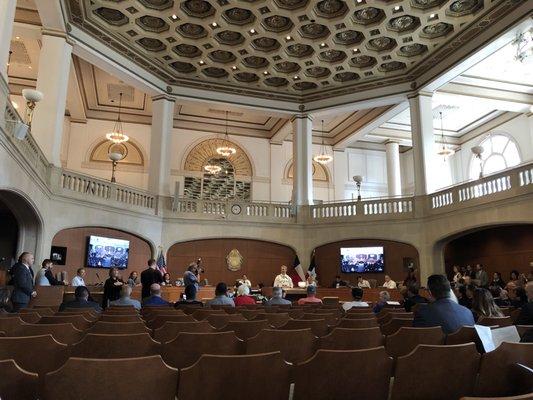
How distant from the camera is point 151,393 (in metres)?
1.90

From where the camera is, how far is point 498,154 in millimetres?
19172

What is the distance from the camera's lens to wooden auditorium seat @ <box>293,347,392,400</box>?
7.02 ft

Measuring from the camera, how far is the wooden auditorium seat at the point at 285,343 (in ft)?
10.2

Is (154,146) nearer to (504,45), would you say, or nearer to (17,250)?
(17,250)

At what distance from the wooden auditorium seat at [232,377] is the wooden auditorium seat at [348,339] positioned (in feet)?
4.60

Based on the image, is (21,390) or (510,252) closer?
(21,390)

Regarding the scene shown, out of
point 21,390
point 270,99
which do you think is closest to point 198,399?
point 21,390

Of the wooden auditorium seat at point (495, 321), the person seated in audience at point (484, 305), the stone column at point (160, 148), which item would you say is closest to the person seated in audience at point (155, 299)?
the person seated in audience at point (484, 305)

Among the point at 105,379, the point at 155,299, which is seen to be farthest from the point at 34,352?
the point at 155,299

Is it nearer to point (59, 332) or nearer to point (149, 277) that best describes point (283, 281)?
point (149, 277)

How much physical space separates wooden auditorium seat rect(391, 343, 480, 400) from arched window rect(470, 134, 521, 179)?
1768 centimetres

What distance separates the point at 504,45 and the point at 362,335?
479 inches

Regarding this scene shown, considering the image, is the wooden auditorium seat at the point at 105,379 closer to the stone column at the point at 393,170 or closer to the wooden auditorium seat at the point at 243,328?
the wooden auditorium seat at the point at 243,328

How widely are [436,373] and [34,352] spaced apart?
2263mm
